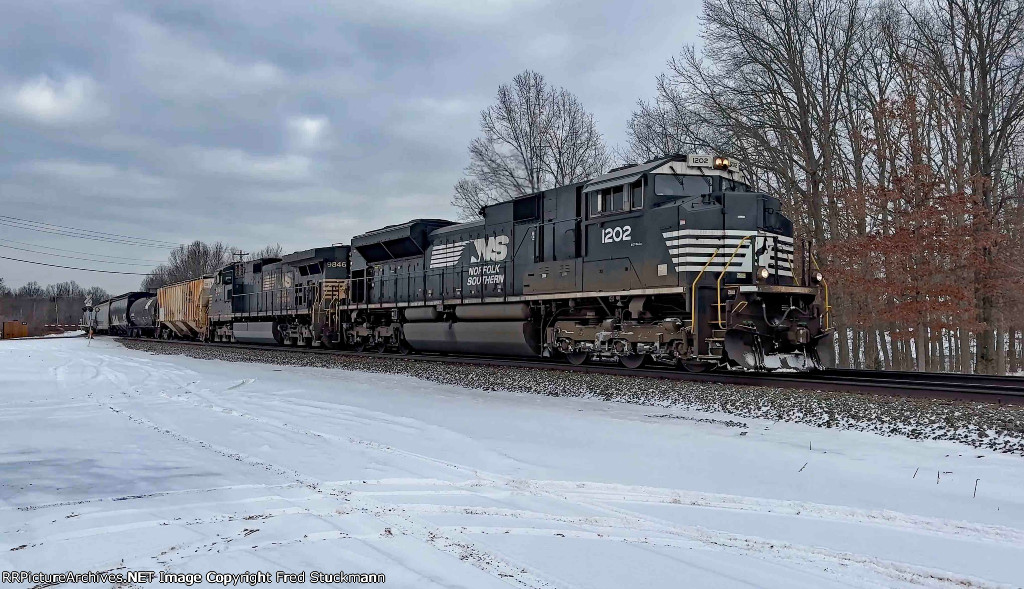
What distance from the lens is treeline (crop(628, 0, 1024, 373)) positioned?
54.2 ft

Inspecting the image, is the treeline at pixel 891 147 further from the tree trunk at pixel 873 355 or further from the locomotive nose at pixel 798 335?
the locomotive nose at pixel 798 335

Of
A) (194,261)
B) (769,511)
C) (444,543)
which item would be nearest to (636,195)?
(769,511)

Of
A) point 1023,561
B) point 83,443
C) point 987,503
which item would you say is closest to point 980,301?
point 987,503

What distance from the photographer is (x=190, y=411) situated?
9.66 metres

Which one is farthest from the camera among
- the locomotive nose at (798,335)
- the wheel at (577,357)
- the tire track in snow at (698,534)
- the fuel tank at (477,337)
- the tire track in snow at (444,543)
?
the fuel tank at (477,337)

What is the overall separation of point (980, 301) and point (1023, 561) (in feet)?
58.0

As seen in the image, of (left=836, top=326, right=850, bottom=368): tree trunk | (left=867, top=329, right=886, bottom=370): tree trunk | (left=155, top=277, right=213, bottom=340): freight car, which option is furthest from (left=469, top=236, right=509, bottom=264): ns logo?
(left=155, top=277, right=213, bottom=340): freight car

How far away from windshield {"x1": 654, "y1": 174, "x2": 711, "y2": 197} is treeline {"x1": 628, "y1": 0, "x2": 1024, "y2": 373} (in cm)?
657

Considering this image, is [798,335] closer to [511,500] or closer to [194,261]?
[511,500]

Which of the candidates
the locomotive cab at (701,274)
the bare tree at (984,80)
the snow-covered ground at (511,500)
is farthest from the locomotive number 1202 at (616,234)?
the bare tree at (984,80)

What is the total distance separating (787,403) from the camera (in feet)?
29.5

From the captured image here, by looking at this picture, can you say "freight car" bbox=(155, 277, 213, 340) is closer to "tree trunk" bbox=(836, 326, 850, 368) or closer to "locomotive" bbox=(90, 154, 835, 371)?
"locomotive" bbox=(90, 154, 835, 371)

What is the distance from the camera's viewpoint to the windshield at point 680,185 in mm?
12453

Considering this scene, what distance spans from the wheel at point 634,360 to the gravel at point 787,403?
102cm
